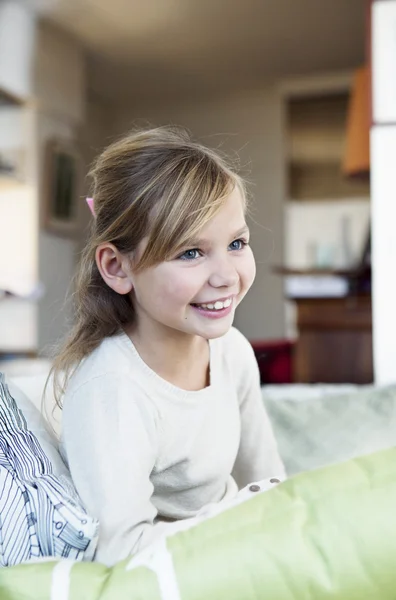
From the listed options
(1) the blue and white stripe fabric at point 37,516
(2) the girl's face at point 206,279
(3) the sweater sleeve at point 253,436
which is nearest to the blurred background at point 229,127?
(3) the sweater sleeve at point 253,436

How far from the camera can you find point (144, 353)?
38.5 inches

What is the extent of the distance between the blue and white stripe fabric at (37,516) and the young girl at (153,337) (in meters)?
0.05

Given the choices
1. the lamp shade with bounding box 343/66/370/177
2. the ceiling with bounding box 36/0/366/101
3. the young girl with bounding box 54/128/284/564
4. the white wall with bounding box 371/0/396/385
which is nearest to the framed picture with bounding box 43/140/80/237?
the ceiling with bounding box 36/0/366/101

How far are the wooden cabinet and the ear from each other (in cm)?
157

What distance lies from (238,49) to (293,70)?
27.6 inches

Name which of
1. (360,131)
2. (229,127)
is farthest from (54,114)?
(360,131)

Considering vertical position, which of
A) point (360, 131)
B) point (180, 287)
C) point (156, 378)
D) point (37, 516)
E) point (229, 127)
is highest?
point (229, 127)

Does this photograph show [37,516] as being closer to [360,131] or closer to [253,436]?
[253,436]

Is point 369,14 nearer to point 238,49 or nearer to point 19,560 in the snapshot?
point 19,560

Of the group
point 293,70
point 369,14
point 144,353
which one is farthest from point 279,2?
point 144,353

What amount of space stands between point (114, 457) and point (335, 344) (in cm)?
172

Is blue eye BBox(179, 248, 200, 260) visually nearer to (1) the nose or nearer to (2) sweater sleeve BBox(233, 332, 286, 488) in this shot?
(1) the nose

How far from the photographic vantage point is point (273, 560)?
0.63 m

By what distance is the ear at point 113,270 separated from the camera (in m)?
0.93
